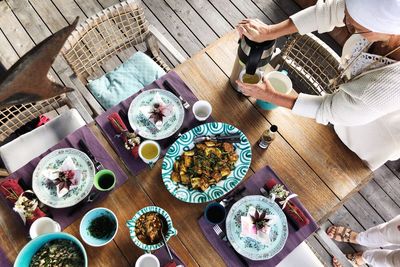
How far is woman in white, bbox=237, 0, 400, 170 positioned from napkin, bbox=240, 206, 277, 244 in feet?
1.55

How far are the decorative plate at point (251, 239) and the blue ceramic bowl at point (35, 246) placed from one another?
1.96ft

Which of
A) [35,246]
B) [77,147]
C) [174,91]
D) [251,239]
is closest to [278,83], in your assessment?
[174,91]

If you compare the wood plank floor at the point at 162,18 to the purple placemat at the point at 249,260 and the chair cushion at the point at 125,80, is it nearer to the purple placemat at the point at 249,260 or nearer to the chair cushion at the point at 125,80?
the chair cushion at the point at 125,80

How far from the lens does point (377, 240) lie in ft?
6.63

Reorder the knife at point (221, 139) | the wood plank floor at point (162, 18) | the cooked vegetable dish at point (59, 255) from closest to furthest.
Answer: the cooked vegetable dish at point (59, 255) → the knife at point (221, 139) → the wood plank floor at point (162, 18)

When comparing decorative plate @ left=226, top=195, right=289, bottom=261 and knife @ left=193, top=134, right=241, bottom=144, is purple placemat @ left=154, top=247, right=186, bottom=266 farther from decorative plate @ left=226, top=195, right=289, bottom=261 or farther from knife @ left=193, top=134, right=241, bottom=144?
→ knife @ left=193, top=134, right=241, bottom=144

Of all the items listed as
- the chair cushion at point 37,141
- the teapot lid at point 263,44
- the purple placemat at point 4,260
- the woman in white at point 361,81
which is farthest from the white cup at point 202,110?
the purple placemat at point 4,260

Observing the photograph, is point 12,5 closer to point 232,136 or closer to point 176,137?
point 176,137

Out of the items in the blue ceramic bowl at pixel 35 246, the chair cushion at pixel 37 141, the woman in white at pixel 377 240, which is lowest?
the woman in white at pixel 377 240

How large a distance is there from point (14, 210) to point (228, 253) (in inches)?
35.4

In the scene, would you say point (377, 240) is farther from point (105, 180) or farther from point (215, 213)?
point (105, 180)

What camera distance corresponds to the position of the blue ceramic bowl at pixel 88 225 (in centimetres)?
140

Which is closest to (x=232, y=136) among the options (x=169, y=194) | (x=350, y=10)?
(x=169, y=194)

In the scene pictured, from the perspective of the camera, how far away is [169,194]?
1.54 meters
